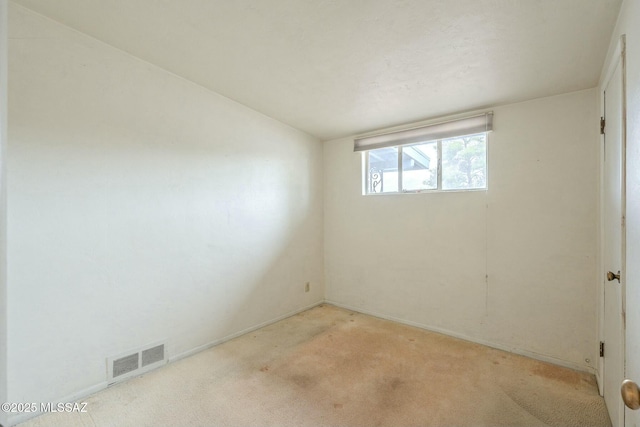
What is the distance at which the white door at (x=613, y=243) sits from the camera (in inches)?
57.3

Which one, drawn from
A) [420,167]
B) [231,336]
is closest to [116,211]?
[231,336]

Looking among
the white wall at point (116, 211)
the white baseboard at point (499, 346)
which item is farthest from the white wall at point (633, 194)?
the white wall at point (116, 211)

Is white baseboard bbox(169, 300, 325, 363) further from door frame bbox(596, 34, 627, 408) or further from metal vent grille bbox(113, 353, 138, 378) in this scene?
door frame bbox(596, 34, 627, 408)

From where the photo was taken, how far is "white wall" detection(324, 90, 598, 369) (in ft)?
7.45

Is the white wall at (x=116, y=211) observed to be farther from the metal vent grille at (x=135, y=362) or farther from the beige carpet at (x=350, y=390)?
the beige carpet at (x=350, y=390)

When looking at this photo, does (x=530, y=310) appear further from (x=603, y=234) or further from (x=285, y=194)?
(x=285, y=194)

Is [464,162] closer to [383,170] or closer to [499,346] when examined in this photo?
[383,170]

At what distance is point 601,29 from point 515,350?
7.95 feet

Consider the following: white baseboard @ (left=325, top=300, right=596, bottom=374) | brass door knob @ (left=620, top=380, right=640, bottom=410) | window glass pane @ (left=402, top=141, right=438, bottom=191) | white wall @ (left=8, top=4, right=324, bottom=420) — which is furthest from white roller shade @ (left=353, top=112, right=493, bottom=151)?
brass door knob @ (left=620, top=380, right=640, bottom=410)

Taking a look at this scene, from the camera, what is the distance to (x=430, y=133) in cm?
301

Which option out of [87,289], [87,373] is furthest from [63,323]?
[87,373]

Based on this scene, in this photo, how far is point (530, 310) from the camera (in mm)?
2477

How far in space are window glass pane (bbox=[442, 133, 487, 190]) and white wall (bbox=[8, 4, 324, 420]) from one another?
76.2 inches

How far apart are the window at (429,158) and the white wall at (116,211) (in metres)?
1.34
